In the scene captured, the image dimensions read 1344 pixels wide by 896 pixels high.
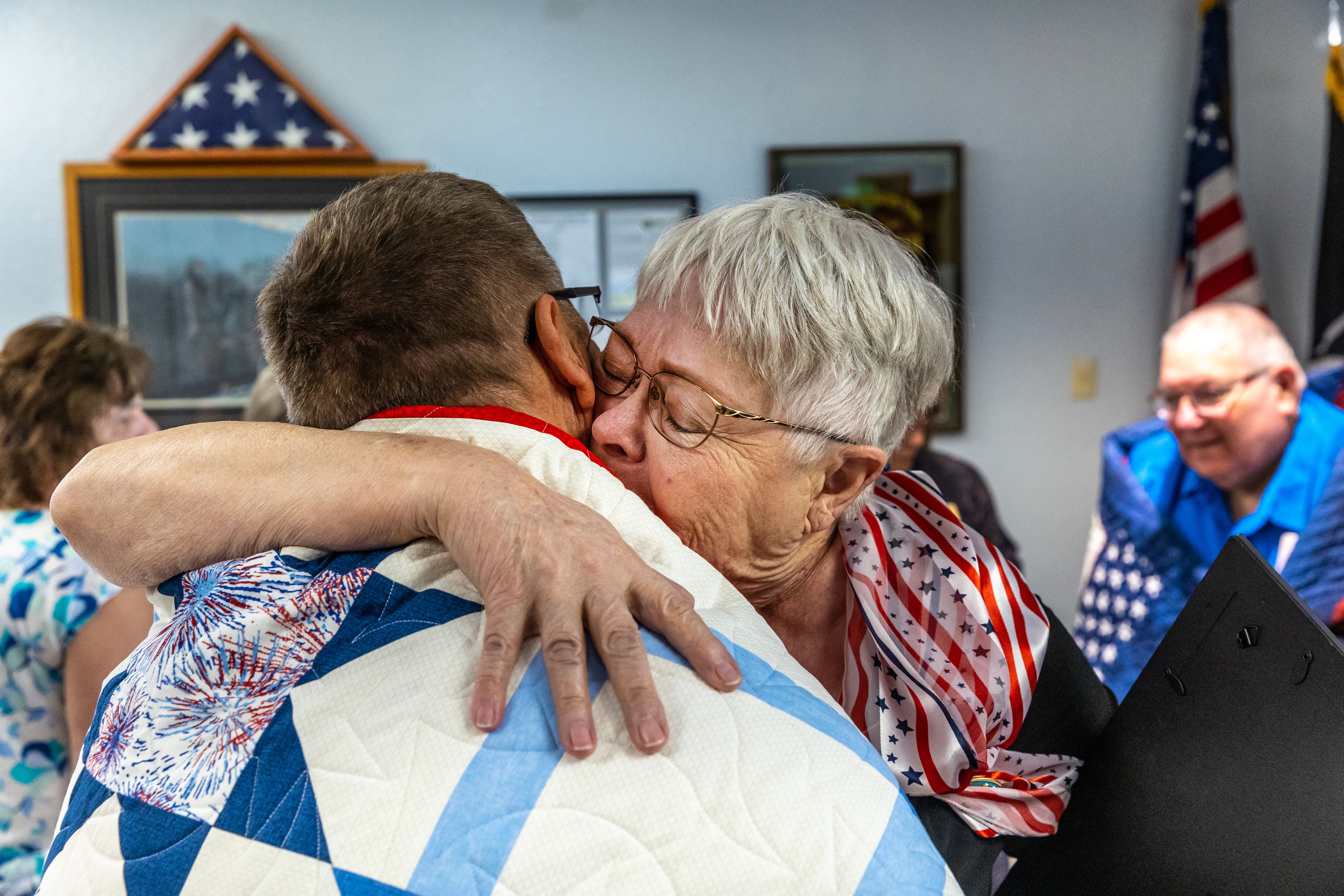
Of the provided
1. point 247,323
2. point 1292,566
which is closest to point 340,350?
point 1292,566

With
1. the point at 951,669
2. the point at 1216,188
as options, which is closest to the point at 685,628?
the point at 951,669

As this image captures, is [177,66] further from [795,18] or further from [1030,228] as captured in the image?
[1030,228]

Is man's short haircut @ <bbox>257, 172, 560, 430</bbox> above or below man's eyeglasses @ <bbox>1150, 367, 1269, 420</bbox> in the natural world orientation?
above

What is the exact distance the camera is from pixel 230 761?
1.83 feet

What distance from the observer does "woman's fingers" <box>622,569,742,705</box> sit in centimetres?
57

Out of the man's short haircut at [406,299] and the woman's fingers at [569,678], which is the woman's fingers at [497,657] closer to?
the woman's fingers at [569,678]

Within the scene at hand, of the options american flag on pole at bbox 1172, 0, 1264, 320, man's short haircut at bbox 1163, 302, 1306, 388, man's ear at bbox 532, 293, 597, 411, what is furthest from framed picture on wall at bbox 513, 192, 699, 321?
man's ear at bbox 532, 293, 597, 411

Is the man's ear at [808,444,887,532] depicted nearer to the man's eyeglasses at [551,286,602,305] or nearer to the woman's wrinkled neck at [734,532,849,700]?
the woman's wrinkled neck at [734,532,849,700]

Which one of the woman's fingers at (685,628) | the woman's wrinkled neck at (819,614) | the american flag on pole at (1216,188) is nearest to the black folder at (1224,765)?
the woman's wrinkled neck at (819,614)

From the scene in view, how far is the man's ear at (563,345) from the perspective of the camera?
76 centimetres

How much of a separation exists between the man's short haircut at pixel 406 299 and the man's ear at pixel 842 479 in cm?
38

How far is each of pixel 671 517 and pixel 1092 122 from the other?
2.90 metres

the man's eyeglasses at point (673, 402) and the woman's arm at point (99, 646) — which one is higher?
the man's eyeglasses at point (673, 402)

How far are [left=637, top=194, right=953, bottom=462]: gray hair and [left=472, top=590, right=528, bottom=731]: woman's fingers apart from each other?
0.44 m
